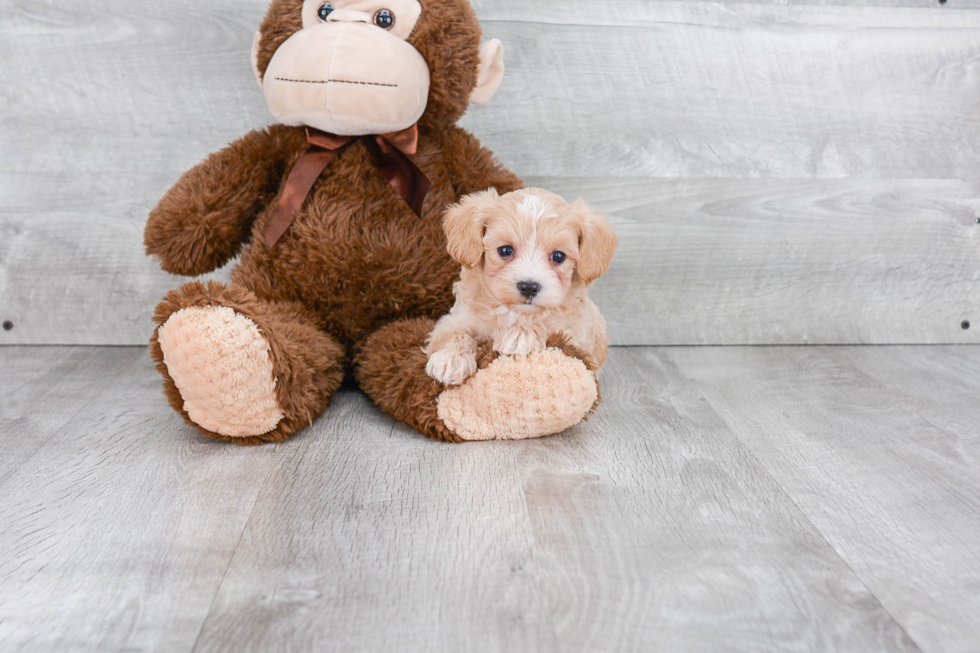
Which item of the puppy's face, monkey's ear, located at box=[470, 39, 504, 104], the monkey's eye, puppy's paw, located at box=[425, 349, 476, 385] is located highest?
the monkey's eye

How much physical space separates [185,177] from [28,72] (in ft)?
1.61

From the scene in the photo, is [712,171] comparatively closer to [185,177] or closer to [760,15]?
[760,15]

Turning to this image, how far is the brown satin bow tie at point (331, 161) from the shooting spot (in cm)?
124

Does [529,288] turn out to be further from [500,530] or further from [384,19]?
[384,19]

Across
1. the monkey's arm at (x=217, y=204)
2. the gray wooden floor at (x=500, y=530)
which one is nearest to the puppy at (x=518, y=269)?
the gray wooden floor at (x=500, y=530)

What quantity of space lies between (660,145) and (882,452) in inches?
28.1

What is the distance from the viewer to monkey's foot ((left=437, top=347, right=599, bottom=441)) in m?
1.07

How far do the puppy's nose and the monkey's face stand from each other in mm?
336

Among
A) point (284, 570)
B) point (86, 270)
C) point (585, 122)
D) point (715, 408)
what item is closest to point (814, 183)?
point (585, 122)

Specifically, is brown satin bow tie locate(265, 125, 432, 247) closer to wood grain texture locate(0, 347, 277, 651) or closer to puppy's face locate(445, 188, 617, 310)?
puppy's face locate(445, 188, 617, 310)

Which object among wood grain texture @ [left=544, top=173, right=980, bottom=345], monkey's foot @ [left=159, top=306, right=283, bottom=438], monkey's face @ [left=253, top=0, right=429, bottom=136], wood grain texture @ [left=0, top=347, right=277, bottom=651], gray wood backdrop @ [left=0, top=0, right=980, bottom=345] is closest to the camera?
wood grain texture @ [left=0, top=347, right=277, bottom=651]

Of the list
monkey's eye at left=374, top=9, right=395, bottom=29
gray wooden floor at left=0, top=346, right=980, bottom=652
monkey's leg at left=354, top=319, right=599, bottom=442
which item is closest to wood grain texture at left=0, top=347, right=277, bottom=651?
gray wooden floor at left=0, top=346, right=980, bottom=652

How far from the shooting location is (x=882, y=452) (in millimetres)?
1117

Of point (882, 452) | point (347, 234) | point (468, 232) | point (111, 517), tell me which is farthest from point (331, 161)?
point (882, 452)
